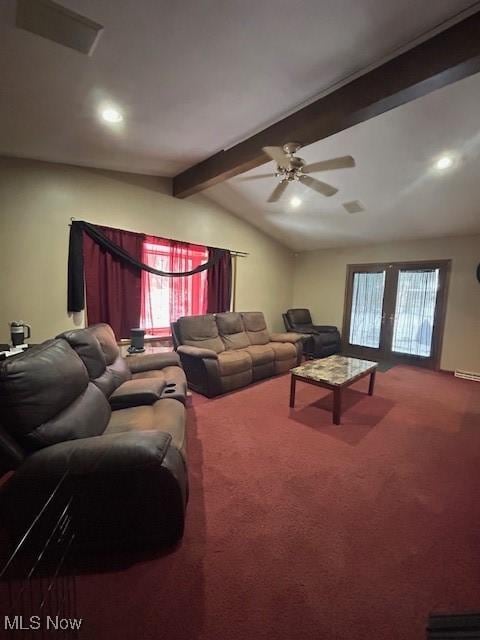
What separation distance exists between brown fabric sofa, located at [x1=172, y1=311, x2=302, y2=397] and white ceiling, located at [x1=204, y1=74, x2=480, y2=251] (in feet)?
6.26

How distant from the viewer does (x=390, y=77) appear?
1.93 m

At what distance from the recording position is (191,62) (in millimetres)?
1816

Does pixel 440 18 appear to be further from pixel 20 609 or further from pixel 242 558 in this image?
pixel 20 609

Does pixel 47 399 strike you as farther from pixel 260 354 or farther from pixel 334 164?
pixel 260 354

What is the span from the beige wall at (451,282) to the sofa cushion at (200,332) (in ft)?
10.1

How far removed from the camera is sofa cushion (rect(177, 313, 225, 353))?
13.0ft

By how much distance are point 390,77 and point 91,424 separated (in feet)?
9.72

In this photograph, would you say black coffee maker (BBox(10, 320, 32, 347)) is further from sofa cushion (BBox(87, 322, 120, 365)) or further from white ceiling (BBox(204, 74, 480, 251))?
white ceiling (BBox(204, 74, 480, 251))

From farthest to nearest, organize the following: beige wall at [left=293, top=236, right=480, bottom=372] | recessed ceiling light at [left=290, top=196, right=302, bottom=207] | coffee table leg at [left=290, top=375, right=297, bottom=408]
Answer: beige wall at [left=293, top=236, right=480, bottom=372] < recessed ceiling light at [left=290, top=196, right=302, bottom=207] < coffee table leg at [left=290, top=375, right=297, bottom=408]

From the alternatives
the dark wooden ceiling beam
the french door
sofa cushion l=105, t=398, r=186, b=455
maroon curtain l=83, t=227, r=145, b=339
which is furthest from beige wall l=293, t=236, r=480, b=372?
sofa cushion l=105, t=398, r=186, b=455

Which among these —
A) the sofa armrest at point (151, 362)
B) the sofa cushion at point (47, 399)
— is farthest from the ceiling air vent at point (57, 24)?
the sofa armrest at point (151, 362)

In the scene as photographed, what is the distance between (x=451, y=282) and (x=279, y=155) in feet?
13.1

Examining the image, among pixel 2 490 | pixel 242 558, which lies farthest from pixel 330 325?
pixel 2 490

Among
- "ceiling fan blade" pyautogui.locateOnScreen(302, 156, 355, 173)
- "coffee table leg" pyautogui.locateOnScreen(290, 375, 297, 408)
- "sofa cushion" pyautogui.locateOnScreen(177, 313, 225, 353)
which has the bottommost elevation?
"coffee table leg" pyautogui.locateOnScreen(290, 375, 297, 408)
